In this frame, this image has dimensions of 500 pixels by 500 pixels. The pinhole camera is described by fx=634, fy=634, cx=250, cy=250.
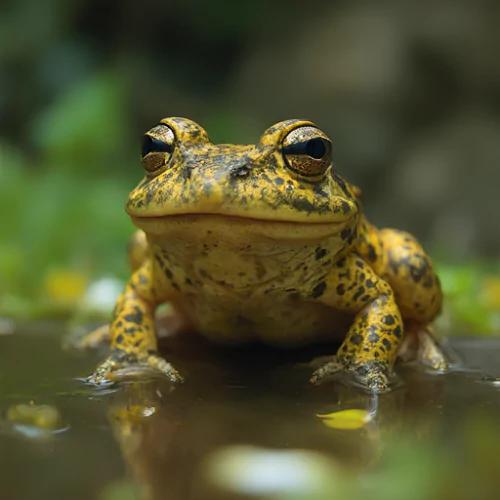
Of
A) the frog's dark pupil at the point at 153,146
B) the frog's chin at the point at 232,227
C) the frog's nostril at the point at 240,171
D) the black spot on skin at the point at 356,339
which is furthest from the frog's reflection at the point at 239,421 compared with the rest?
the frog's dark pupil at the point at 153,146

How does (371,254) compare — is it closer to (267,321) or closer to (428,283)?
(428,283)

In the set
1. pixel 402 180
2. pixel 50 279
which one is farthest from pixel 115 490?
pixel 402 180

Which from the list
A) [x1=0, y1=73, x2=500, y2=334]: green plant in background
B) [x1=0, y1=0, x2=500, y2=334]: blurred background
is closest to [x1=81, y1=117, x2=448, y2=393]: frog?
[x1=0, y1=73, x2=500, y2=334]: green plant in background

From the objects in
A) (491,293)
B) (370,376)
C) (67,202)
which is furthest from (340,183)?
(67,202)

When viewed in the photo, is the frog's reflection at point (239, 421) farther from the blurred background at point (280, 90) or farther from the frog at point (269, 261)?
the blurred background at point (280, 90)

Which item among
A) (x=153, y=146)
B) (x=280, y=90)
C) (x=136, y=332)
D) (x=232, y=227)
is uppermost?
(x=280, y=90)

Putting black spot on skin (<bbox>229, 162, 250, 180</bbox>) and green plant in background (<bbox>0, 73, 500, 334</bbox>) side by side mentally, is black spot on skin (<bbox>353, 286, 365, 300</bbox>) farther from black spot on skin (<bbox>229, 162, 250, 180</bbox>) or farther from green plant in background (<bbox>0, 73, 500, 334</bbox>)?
green plant in background (<bbox>0, 73, 500, 334</bbox>)
